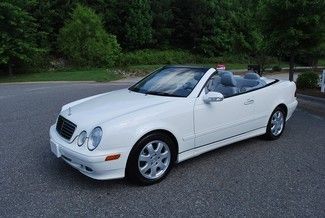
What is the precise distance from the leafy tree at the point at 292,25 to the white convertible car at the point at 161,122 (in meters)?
7.13

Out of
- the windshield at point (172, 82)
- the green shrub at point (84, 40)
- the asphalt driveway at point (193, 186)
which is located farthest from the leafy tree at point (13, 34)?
the windshield at point (172, 82)

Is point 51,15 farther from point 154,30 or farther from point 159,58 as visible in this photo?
point 154,30

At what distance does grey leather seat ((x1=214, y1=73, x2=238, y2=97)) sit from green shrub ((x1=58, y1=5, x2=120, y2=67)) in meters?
24.9

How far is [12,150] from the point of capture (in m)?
5.91

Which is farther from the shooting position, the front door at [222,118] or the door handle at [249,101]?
the door handle at [249,101]

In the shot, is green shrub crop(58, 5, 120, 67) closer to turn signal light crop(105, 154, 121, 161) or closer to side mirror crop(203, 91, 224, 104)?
side mirror crop(203, 91, 224, 104)

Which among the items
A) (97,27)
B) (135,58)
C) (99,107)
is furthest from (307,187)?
(135,58)

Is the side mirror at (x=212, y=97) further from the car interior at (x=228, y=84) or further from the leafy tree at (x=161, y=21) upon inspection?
the leafy tree at (x=161, y=21)

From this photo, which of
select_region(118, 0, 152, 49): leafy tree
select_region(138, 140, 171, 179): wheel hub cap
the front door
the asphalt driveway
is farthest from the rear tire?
select_region(118, 0, 152, 49): leafy tree

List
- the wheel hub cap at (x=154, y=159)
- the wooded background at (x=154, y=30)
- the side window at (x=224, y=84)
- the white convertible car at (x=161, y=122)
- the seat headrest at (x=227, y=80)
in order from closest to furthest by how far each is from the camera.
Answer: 1. the white convertible car at (x=161, y=122)
2. the wheel hub cap at (x=154, y=159)
3. the side window at (x=224, y=84)
4. the seat headrest at (x=227, y=80)
5. the wooded background at (x=154, y=30)

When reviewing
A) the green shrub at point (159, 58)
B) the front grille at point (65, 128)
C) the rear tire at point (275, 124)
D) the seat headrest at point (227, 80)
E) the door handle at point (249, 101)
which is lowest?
the green shrub at point (159, 58)

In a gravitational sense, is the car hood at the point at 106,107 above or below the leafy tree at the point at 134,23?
above

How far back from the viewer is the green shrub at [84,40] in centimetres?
2944

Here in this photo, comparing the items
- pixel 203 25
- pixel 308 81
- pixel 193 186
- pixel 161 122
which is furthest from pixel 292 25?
pixel 203 25
